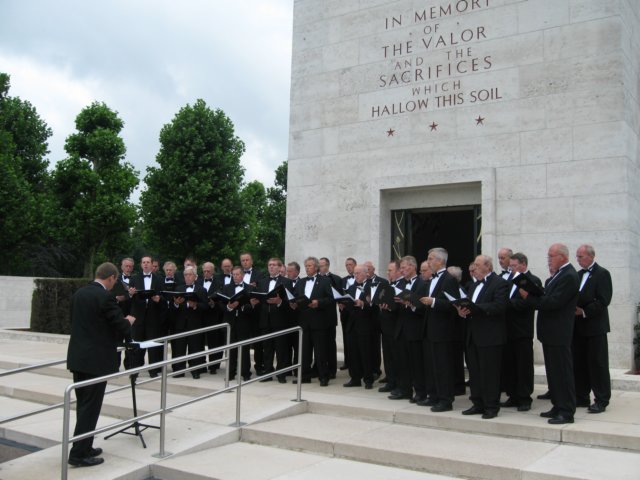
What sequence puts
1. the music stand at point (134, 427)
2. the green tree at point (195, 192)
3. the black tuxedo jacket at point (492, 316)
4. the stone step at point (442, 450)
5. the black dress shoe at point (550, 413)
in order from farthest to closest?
the green tree at point (195, 192)
the black tuxedo jacket at point (492, 316)
the black dress shoe at point (550, 413)
the music stand at point (134, 427)
the stone step at point (442, 450)

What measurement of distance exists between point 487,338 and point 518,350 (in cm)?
69

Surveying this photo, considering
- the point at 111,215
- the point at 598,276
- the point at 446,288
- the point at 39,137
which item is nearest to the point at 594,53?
the point at 598,276

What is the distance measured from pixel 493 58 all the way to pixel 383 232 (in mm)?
3602

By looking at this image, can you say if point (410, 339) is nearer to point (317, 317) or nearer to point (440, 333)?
point (440, 333)

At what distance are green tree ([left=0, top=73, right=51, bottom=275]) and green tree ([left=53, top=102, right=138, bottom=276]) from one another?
108 cm

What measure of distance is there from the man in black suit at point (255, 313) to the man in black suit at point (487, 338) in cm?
373

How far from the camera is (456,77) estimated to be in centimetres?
1097

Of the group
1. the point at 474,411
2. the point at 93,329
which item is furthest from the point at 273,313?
the point at 93,329

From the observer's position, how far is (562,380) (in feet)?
21.6

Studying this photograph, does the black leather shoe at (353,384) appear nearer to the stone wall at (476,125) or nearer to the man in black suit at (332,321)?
the man in black suit at (332,321)

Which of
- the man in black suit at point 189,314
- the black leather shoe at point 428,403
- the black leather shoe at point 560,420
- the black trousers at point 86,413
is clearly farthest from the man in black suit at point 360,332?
the black trousers at point 86,413

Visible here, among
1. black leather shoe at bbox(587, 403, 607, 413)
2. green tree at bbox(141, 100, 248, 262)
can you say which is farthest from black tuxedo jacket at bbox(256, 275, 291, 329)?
green tree at bbox(141, 100, 248, 262)

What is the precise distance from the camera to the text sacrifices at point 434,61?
428 inches

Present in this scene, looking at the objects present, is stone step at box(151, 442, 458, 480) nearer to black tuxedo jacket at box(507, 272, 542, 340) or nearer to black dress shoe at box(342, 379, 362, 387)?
black tuxedo jacket at box(507, 272, 542, 340)
